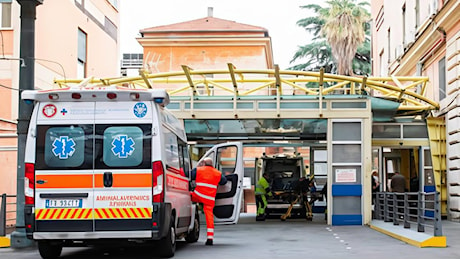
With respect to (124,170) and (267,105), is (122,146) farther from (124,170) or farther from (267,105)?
(267,105)

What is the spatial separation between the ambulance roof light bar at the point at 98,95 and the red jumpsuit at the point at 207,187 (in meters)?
3.01

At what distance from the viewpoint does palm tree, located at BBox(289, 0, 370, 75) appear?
49844 mm

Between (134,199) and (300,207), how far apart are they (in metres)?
14.8

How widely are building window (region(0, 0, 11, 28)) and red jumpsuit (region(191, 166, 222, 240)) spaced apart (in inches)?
463

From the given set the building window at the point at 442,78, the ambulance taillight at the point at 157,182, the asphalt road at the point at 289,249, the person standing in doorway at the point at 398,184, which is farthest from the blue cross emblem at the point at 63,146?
the building window at the point at 442,78

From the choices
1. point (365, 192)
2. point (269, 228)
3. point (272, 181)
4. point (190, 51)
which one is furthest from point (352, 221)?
point (190, 51)

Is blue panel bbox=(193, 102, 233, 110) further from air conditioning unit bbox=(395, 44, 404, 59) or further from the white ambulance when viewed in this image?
air conditioning unit bbox=(395, 44, 404, 59)

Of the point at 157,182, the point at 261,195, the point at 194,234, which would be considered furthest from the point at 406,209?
the point at 261,195

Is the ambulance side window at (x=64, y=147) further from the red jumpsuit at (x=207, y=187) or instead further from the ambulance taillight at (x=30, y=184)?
the red jumpsuit at (x=207, y=187)

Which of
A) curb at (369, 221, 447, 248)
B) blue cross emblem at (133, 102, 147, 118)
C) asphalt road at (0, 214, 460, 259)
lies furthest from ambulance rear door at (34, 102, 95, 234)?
curb at (369, 221, 447, 248)

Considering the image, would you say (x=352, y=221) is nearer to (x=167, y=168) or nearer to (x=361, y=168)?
(x=361, y=168)

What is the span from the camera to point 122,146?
11.4m

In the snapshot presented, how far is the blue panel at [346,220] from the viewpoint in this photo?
21.1 m

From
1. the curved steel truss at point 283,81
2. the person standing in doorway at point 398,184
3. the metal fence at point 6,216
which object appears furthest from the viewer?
the person standing in doorway at point 398,184
